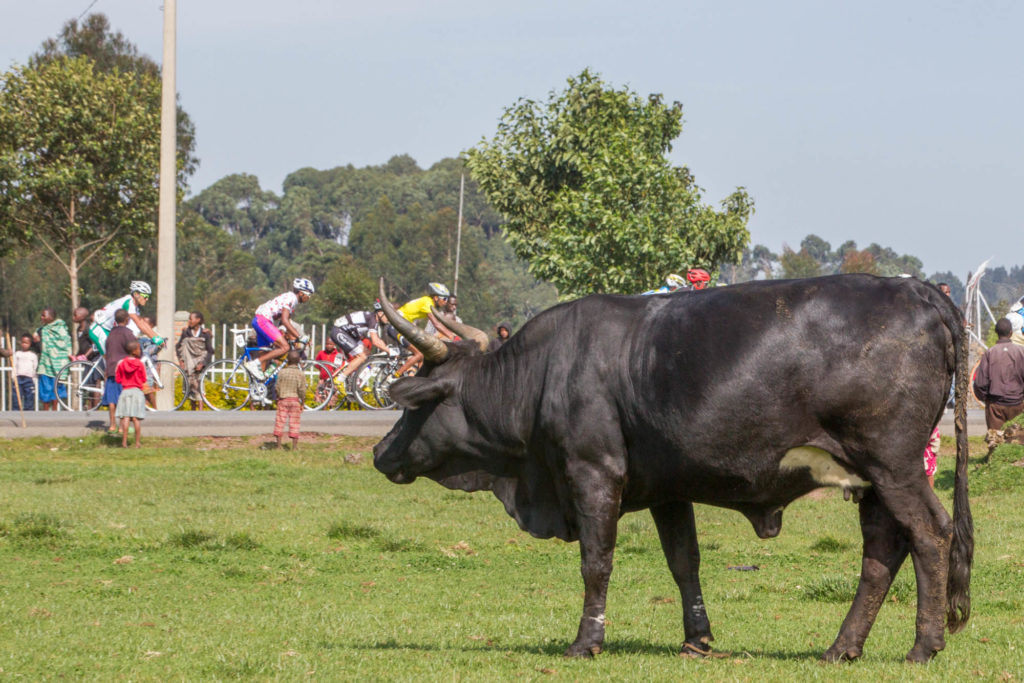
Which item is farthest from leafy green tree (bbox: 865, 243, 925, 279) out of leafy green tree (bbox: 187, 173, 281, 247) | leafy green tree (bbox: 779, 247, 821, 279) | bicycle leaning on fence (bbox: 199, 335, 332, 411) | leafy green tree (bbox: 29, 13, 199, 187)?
bicycle leaning on fence (bbox: 199, 335, 332, 411)

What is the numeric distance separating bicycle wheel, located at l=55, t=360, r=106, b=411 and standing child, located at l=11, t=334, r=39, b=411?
125 centimetres

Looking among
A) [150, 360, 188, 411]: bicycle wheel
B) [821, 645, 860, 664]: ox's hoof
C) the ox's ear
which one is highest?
the ox's ear

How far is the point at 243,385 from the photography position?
20734 millimetres

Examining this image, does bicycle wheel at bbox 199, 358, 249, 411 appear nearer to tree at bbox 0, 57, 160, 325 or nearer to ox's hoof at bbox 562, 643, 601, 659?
tree at bbox 0, 57, 160, 325

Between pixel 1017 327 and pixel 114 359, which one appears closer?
pixel 1017 327

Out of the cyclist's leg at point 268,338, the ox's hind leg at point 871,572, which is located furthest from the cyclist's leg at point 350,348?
the ox's hind leg at point 871,572

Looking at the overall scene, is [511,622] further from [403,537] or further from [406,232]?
[406,232]

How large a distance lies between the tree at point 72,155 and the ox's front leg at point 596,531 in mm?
26744

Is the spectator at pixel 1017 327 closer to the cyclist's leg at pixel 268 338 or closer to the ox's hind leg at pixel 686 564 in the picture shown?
the cyclist's leg at pixel 268 338

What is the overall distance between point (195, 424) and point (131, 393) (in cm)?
128

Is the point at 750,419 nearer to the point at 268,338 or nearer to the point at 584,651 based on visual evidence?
the point at 584,651

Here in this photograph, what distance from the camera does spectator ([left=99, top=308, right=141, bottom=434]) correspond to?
707 inches

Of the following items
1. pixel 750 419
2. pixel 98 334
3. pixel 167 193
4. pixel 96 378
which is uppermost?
pixel 167 193

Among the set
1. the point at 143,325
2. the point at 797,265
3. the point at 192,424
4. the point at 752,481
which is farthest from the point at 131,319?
the point at 797,265
